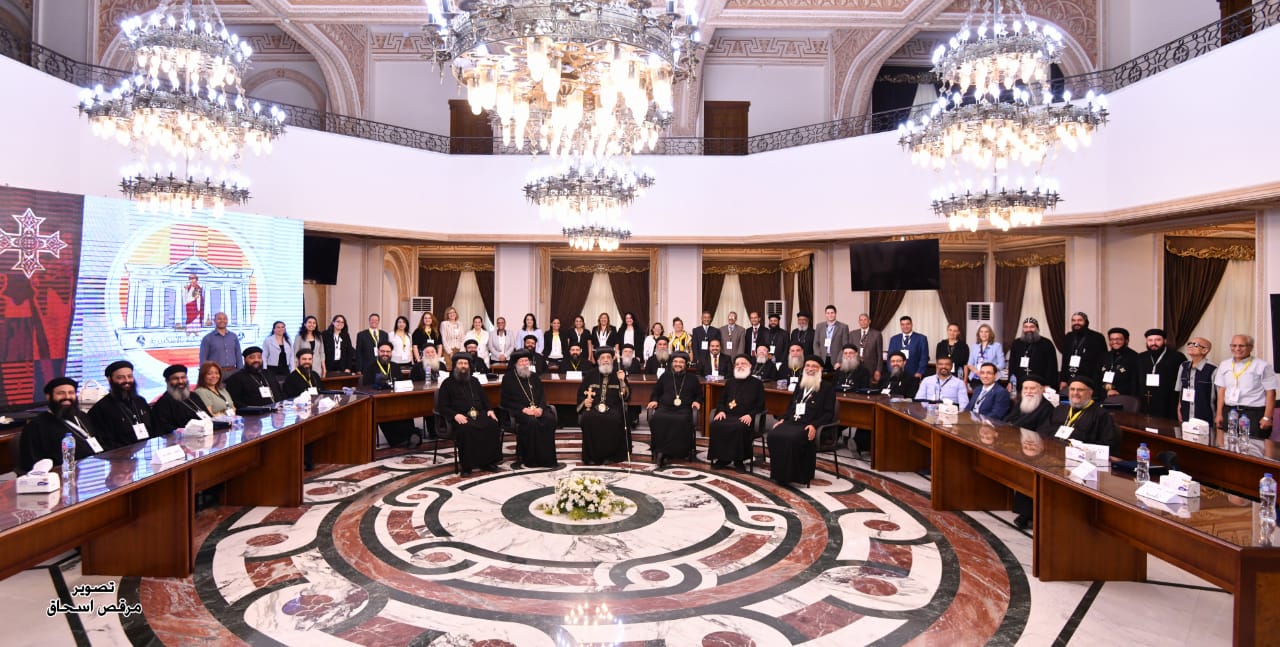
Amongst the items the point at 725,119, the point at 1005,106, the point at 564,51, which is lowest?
the point at 564,51

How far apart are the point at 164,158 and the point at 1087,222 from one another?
1143cm

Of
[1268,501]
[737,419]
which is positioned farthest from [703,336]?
[1268,501]

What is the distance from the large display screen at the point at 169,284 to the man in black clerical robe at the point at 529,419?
13.4ft

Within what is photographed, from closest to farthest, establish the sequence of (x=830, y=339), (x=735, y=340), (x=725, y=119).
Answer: (x=830, y=339) → (x=735, y=340) → (x=725, y=119)

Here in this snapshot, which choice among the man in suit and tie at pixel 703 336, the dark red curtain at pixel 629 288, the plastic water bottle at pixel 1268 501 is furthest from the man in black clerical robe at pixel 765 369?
the plastic water bottle at pixel 1268 501

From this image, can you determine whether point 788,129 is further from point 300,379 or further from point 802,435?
point 300,379

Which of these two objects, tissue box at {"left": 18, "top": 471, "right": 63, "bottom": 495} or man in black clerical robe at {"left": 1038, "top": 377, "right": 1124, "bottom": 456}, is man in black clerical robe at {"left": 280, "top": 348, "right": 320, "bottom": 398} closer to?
tissue box at {"left": 18, "top": 471, "right": 63, "bottom": 495}

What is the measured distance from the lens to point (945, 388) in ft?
23.0

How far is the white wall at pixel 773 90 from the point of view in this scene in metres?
12.5

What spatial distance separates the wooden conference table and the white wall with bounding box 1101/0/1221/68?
11.7 meters

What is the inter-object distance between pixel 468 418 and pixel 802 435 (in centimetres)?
314

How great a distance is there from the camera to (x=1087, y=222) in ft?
27.3

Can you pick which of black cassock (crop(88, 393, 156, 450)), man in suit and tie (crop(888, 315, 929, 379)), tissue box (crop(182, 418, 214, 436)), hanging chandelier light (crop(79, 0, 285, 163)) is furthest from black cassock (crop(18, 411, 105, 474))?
man in suit and tie (crop(888, 315, 929, 379))

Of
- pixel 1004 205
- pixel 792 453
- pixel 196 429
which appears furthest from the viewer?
pixel 1004 205
